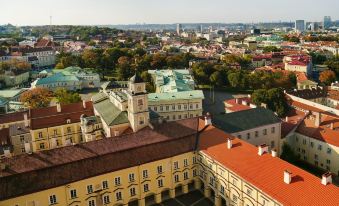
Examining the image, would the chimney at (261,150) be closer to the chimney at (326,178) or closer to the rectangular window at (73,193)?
the chimney at (326,178)

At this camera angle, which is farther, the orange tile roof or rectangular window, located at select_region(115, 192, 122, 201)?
rectangular window, located at select_region(115, 192, 122, 201)

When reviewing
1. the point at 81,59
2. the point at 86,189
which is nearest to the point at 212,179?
the point at 86,189

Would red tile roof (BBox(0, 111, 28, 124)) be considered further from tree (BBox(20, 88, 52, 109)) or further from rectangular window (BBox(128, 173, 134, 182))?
rectangular window (BBox(128, 173, 134, 182))

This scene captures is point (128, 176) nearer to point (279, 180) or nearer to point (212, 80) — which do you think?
point (279, 180)

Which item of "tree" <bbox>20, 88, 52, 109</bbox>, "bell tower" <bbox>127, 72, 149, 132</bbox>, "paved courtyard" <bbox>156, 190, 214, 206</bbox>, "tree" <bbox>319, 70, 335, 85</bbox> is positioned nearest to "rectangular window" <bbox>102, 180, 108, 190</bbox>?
"paved courtyard" <bbox>156, 190, 214, 206</bbox>

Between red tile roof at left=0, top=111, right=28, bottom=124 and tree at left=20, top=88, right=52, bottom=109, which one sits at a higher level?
tree at left=20, top=88, right=52, bottom=109
